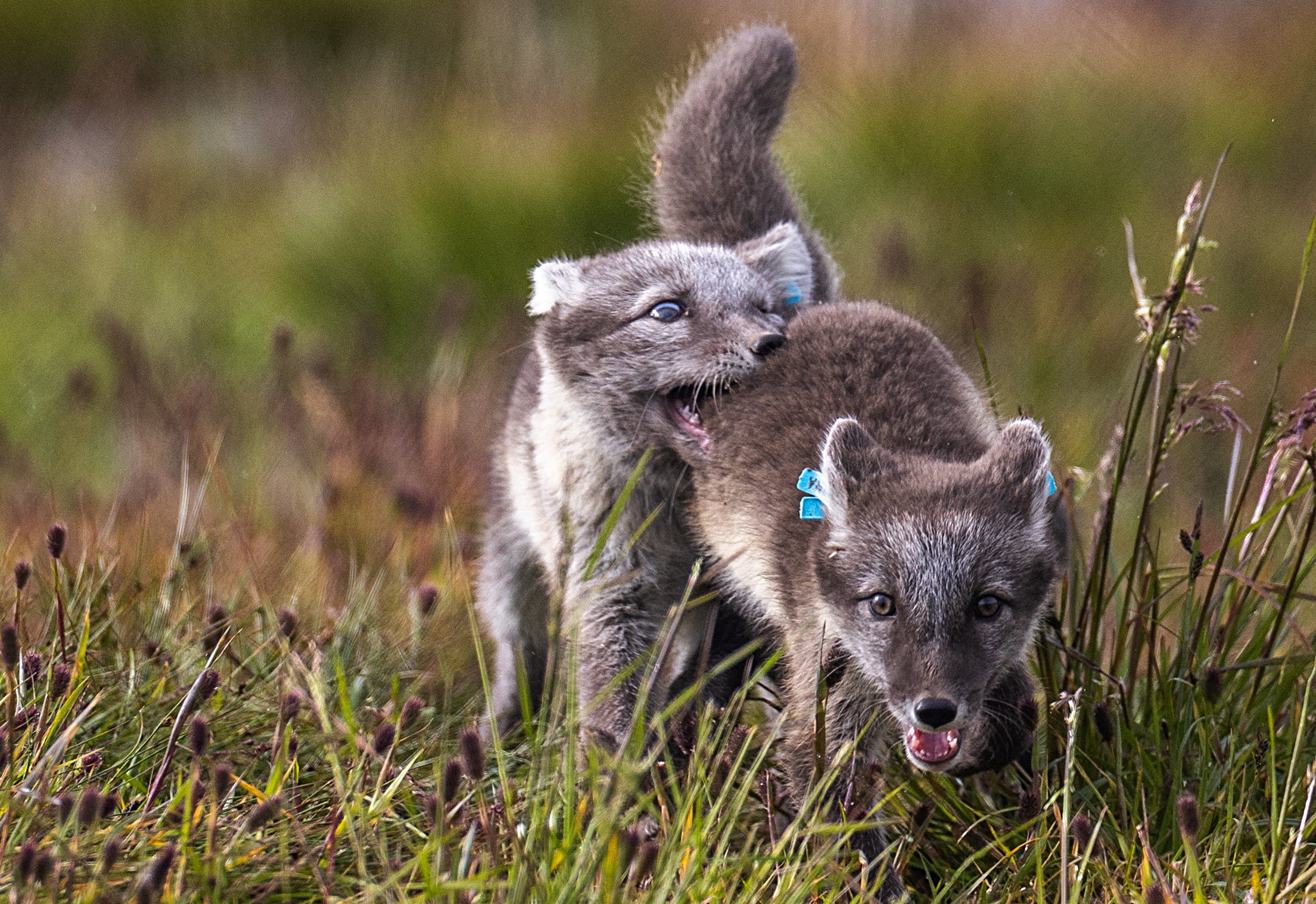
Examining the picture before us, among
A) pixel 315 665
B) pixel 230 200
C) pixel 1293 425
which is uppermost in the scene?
pixel 1293 425

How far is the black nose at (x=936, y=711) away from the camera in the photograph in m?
2.86

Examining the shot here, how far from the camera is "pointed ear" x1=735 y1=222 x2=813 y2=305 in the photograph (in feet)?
14.0

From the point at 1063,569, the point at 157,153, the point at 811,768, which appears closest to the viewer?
the point at 811,768

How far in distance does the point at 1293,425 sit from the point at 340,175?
8197 millimetres

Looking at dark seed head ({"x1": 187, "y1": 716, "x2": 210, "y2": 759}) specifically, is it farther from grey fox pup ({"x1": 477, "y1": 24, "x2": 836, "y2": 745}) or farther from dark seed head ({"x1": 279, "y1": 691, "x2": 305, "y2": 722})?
grey fox pup ({"x1": 477, "y1": 24, "x2": 836, "y2": 745})

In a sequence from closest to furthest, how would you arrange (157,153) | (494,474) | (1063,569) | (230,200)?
(1063,569), (494,474), (230,200), (157,153)

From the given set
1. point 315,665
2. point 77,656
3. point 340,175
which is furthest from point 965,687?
point 340,175

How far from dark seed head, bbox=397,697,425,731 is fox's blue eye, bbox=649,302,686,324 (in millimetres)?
1334

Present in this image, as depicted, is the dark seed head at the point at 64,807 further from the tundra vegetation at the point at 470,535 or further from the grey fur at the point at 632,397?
the grey fur at the point at 632,397

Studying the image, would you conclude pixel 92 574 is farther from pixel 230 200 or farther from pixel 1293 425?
pixel 230 200

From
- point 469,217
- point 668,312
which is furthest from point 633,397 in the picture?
point 469,217

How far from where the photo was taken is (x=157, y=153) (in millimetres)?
12875

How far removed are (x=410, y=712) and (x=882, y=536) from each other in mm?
1138

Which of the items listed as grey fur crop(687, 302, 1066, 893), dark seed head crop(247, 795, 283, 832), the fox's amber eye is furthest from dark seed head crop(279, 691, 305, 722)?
the fox's amber eye
